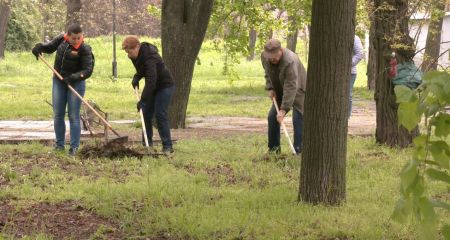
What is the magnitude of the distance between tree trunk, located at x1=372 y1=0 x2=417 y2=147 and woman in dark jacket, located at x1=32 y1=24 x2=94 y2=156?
363 centimetres

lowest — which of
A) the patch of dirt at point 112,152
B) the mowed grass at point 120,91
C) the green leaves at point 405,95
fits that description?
the mowed grass at point 120,91

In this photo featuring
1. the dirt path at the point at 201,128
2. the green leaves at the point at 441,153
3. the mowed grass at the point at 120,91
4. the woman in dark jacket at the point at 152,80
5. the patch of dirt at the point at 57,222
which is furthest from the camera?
the mowed grass at the point at 120,91

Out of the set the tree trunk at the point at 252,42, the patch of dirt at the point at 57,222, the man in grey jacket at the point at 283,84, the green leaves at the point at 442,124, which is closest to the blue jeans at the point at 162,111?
the man in grey jacket at the point at 283,84

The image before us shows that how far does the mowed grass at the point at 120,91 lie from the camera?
16344mm

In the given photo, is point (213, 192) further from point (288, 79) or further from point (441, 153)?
point (441, 153)

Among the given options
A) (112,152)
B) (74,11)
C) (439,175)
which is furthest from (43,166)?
(74,11)

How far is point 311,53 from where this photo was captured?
5949 mm

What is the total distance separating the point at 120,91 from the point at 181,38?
10500mm

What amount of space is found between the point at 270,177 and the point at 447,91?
5347 mm

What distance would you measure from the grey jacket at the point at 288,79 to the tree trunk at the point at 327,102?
235 centimetres

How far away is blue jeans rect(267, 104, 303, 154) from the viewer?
889 cm

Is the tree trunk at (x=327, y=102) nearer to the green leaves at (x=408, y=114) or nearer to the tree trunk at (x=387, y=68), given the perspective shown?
the tree trunk at (x=387, y=68)

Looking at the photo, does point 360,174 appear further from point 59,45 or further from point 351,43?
point 59,45

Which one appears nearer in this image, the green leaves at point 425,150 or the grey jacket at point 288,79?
the green leaves at point 425,150
